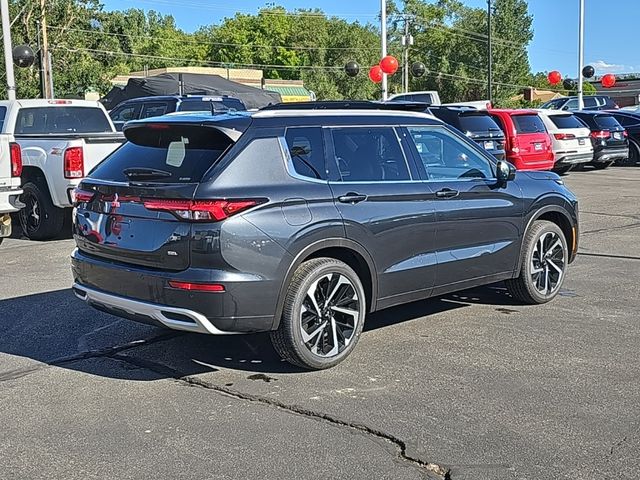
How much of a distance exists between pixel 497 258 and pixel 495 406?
2.21 meters

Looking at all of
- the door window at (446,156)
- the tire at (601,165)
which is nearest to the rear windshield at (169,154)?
the door window at (446,156)

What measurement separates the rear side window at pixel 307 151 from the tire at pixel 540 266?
2.38m

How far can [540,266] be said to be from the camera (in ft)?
24.2

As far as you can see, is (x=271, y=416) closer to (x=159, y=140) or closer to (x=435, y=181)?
(x=159, y=140)

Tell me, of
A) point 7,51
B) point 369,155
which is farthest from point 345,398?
point 7,51

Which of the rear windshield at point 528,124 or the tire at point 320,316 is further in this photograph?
the rear windshield at point 528,124

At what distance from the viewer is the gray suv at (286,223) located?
510cm

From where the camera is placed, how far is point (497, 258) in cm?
689

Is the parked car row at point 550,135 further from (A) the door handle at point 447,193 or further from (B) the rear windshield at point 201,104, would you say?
(A) the door handle at point 447,193

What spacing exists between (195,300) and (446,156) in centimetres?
269

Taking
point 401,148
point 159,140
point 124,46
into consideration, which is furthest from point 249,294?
point 124,46

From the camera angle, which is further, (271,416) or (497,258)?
(497,258)

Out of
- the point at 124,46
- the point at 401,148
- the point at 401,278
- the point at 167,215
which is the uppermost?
the point at 124,46

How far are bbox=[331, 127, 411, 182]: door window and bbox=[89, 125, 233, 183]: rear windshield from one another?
37.4 inches
